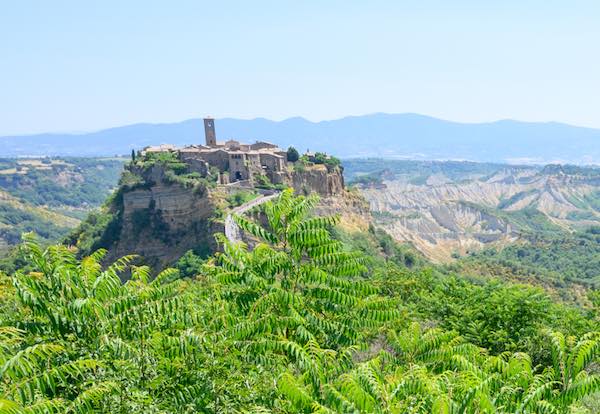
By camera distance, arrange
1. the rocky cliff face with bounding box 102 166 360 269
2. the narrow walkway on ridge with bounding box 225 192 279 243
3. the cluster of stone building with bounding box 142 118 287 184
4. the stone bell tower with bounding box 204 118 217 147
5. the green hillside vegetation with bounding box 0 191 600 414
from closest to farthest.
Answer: the green hillside vegetation with bounding box 0 191 600 414 < the narrow walkway on ridge with bounding box 225 192 279 243 < the rocky cliff face with bounding box 102 166 360 269 < the cluster of stone building with bounding box 142 118 287 184 < the stone bell tower with bounding box 204 118 217 147

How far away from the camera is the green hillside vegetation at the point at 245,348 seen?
7320 millimetres

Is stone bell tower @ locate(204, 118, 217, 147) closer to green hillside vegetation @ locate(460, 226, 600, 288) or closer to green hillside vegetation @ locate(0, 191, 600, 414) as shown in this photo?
green hillside vegetation @ locate(460, 226, 600, 288)

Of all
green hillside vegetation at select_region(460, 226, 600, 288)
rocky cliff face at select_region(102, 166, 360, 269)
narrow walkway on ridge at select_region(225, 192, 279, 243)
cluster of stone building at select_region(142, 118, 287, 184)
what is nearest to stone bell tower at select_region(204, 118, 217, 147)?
cluster of stone building at select_region(142, 118, 287, 184)

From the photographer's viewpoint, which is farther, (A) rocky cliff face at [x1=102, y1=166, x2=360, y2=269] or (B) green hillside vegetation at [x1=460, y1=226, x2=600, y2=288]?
(B) green hillside vegetation at [x1=460, y1=226, x2=600, y2=288]

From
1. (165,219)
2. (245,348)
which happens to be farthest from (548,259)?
(245,348)

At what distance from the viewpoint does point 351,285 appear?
35.5 feet

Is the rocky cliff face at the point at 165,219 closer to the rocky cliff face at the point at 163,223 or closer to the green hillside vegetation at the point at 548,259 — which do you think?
the rocky cliff face at the point at 163,223

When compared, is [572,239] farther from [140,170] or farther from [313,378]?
[313,378]

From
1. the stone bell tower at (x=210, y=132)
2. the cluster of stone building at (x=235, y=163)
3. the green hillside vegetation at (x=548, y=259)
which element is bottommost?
the green hillside vegetation at (x=548, y=259)

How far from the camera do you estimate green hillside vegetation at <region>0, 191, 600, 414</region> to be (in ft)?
24.0

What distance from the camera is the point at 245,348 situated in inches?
379

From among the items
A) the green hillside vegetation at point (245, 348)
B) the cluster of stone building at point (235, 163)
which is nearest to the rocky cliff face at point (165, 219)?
the cluster of stone building at point (235, 163)

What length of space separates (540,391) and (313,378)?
3856 millimetres

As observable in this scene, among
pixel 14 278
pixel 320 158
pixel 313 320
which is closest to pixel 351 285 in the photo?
pixel 313 320
